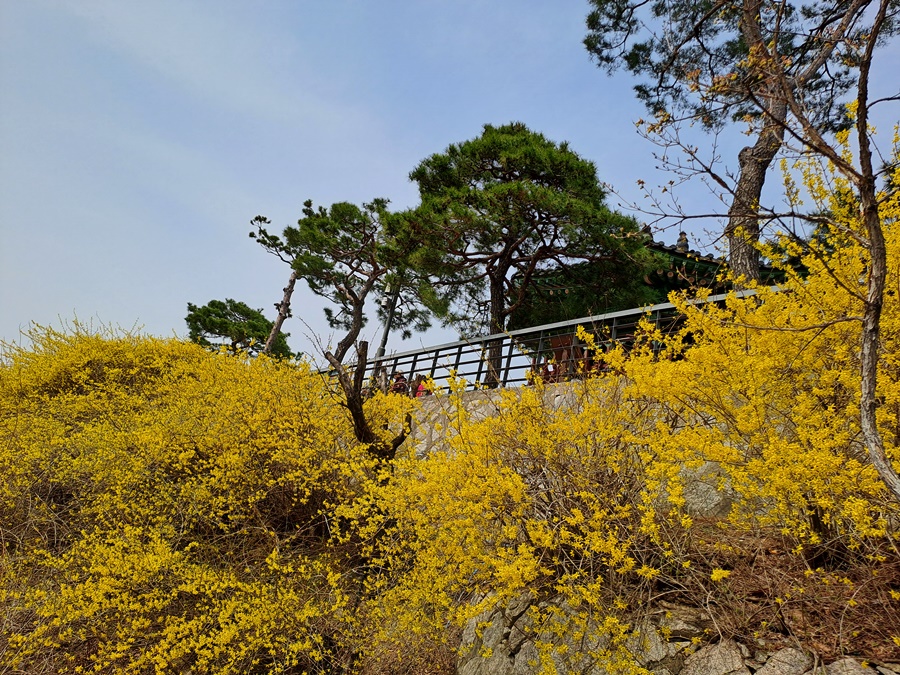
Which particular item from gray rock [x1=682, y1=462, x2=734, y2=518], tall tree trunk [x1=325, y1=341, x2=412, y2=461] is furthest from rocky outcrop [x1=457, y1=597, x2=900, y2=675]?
tall tree trunk [x1=325, y1=341, x2=412, y2=461]

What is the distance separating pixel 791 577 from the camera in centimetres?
265

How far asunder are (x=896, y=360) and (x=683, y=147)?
1459mm

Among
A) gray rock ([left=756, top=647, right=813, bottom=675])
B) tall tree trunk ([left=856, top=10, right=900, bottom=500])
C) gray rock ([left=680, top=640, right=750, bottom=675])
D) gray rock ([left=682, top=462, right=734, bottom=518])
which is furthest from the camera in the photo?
gray rock ([left=682, top=462, right=734, bottom=518])

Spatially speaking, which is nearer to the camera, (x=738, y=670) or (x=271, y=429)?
(x=738, y=670)

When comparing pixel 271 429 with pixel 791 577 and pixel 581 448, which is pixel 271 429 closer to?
pixel 581 448

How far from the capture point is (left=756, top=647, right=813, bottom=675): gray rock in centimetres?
229

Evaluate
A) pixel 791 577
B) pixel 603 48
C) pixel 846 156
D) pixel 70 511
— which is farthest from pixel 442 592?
pixel 603 48

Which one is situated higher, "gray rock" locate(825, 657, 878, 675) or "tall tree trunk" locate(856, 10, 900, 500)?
"tall tree trunk" locate(856, 10, 900, 500)

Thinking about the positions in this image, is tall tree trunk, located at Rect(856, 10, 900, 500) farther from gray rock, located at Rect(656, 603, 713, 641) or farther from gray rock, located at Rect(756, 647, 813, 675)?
gray rock, located at Rect(656, 603, 713, 641)

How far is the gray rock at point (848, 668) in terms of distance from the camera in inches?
85.5

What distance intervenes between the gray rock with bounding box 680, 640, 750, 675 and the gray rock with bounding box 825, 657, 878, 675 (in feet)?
1.08

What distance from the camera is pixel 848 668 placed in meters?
2.19

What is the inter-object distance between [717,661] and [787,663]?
0.30m

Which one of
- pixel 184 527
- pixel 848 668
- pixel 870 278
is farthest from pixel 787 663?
pixel 184 527
